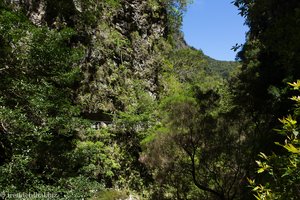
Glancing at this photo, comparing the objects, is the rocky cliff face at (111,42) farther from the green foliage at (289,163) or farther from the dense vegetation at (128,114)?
the green foliage at (289,163)

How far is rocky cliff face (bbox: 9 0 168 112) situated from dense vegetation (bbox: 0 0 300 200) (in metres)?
0.08

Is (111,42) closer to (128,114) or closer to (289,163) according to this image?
(128,114)

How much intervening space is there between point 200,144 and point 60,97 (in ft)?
18.8

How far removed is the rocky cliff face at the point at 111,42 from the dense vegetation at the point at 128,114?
0.08 metres

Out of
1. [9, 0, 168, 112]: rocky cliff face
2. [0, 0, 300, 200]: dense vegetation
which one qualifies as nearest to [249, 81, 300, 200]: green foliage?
[0, 0, 300, 200]: dense vegetation

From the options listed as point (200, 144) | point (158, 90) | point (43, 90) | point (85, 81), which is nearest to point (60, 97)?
point (43, 90)

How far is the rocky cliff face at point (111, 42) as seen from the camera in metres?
18.5

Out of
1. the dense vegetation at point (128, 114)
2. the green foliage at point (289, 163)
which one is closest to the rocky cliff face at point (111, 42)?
the dense vegetation at point (128, 114)

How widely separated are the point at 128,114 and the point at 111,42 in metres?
5.64

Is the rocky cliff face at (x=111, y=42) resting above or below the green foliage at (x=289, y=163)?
above

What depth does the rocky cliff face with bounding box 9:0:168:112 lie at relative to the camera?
1845 cm

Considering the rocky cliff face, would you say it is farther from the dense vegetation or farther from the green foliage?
the green foliage

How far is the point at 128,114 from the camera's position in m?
18.9

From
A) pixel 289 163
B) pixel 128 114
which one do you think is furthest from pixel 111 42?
pixel 289 163
